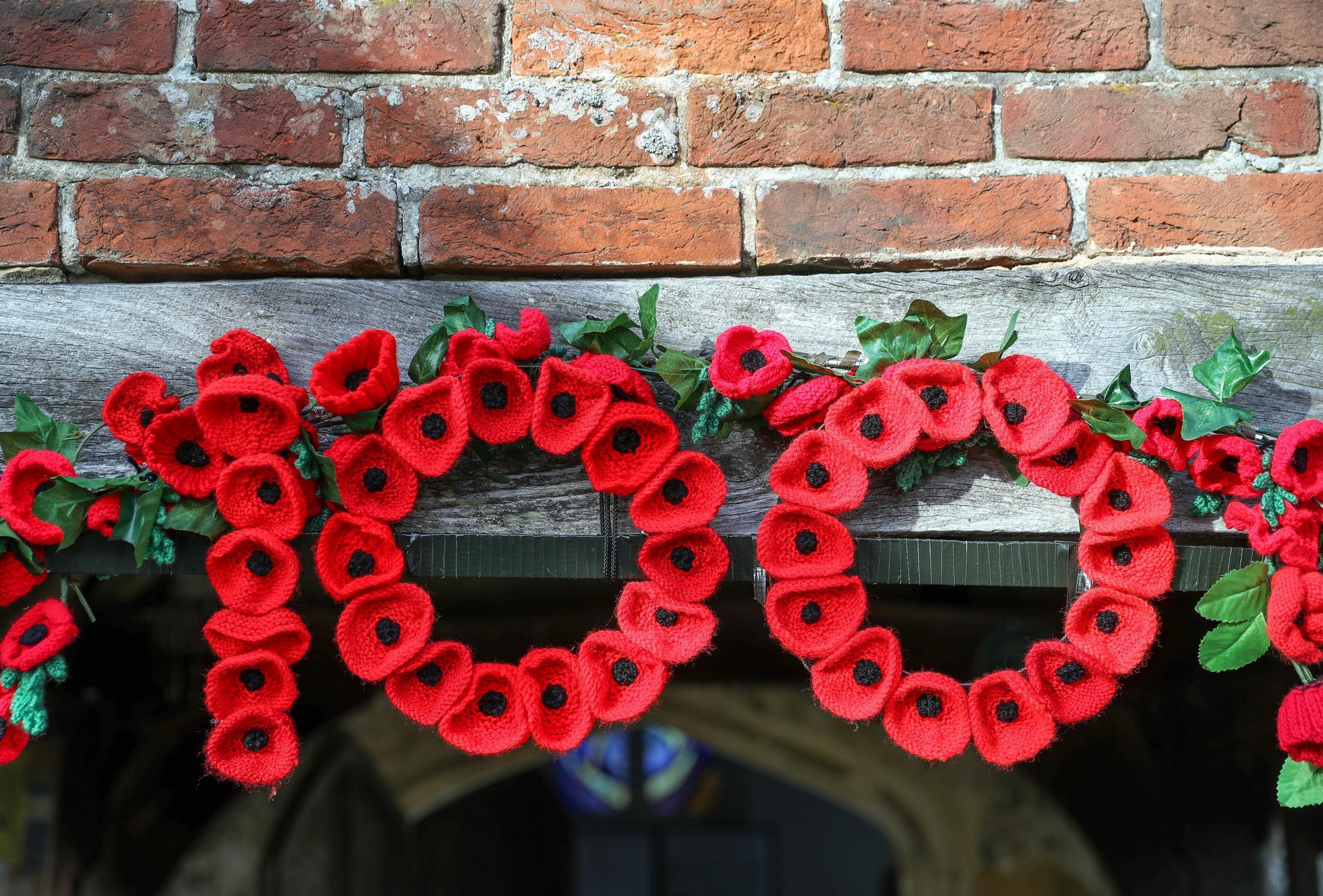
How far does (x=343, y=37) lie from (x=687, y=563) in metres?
0.56

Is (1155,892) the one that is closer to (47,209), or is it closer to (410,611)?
(410,611)

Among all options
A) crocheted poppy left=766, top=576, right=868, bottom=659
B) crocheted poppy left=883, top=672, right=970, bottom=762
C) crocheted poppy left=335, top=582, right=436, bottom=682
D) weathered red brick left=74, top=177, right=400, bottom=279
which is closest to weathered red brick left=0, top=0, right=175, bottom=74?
weathered red brick left=74, top=177, right=400, bottom=279

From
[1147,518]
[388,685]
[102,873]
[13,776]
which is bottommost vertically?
[102,873]

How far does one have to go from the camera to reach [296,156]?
0.87 metres

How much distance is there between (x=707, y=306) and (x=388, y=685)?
0.42m

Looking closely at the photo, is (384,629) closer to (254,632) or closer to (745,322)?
(254,632)

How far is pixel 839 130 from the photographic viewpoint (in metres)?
0.88

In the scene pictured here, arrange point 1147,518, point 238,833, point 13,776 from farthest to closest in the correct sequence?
point 238,833 < point 13,776 < point 1147,518

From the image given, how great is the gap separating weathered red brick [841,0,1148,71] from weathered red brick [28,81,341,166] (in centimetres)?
49

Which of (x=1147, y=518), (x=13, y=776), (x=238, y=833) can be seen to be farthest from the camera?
(x=238, y=833)

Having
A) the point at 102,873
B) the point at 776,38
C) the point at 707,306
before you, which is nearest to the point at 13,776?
the point at 102,873

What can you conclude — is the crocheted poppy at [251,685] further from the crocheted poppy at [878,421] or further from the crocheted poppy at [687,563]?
the crocheted poppy at [878,421]

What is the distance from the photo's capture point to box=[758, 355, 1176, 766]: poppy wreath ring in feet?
2.62

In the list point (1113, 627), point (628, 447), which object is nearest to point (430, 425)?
point (628, 447)
